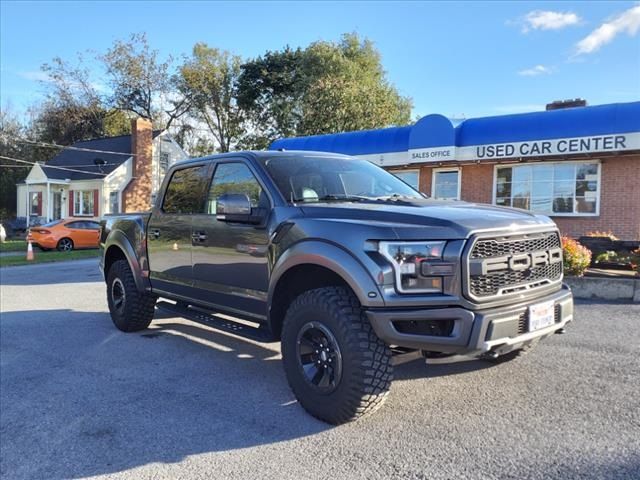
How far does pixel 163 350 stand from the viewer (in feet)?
18.8

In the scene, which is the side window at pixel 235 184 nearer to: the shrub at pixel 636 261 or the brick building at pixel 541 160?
the shrub at pixel 636 261

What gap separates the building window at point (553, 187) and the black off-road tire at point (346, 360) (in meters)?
12.2

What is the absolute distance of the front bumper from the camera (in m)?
3.13

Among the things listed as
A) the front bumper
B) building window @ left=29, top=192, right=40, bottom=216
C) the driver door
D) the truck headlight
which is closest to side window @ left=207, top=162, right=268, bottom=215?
the driver door

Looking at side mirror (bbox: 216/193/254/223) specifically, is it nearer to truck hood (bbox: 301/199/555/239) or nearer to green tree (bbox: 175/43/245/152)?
truck hood (bbox: 301/199/555/239)

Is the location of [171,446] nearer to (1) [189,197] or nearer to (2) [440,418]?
(2) [440,418]

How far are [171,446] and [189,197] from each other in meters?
2.75

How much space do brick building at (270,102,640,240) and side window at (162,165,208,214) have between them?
10.5m

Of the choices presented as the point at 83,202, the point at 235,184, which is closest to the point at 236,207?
the point at 235,184

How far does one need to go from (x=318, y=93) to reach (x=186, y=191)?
2527 cm

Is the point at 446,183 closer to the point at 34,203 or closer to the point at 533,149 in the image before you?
the point at 533,149

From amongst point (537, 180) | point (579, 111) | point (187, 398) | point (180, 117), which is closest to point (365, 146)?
point (537, 180)

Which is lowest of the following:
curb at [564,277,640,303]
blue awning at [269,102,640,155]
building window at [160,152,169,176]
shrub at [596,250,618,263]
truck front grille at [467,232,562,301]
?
curb at [564,277,640,303]

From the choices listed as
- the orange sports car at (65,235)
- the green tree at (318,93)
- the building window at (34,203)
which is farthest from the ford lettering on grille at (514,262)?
the building window at (34,203)
